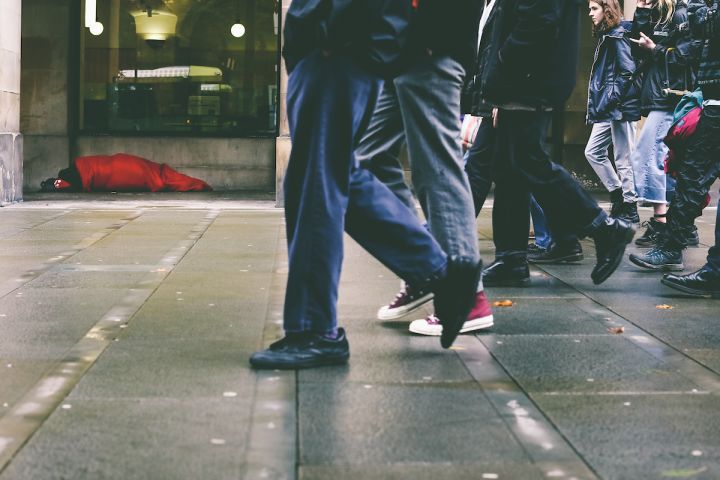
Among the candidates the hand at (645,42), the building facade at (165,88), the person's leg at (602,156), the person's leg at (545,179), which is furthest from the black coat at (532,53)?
the building facade at (165,88)

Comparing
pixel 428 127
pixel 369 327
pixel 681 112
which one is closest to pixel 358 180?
pixel 428 127

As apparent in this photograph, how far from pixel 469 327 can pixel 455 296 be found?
1.78 ft

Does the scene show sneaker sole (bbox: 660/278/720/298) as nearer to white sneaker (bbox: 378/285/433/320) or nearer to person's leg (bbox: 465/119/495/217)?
person's leg (bbox: 465/119/495/217)

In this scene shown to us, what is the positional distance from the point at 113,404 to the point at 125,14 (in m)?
12.3

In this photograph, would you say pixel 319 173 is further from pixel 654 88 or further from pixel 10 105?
pixel 10 105

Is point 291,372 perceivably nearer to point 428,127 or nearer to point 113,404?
Answer: point 113,404

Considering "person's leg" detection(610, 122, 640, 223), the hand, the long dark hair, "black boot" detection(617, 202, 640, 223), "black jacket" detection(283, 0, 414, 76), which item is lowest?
"black boot" detection(617, 202, 640, 223)

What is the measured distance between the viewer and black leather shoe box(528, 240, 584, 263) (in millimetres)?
7535

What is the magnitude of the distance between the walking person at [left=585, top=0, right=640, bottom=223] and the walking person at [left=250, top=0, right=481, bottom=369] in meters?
5.50

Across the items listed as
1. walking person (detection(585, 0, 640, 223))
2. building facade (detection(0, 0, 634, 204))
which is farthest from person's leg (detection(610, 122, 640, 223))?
building facade (detection(0, 0, 634, 204))

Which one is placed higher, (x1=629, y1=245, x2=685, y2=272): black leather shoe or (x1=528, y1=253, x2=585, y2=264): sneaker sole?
(x1=629, y1=245, x2=685, y2=272): black leather shoe

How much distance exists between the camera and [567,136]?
15367mm

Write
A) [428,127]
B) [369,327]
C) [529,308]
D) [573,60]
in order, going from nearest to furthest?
1. [428,127]
2. [369,327]
3. [529,308]
4. [573,60]

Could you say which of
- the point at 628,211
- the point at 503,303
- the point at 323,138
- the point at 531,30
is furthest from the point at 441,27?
the point at 628,211
